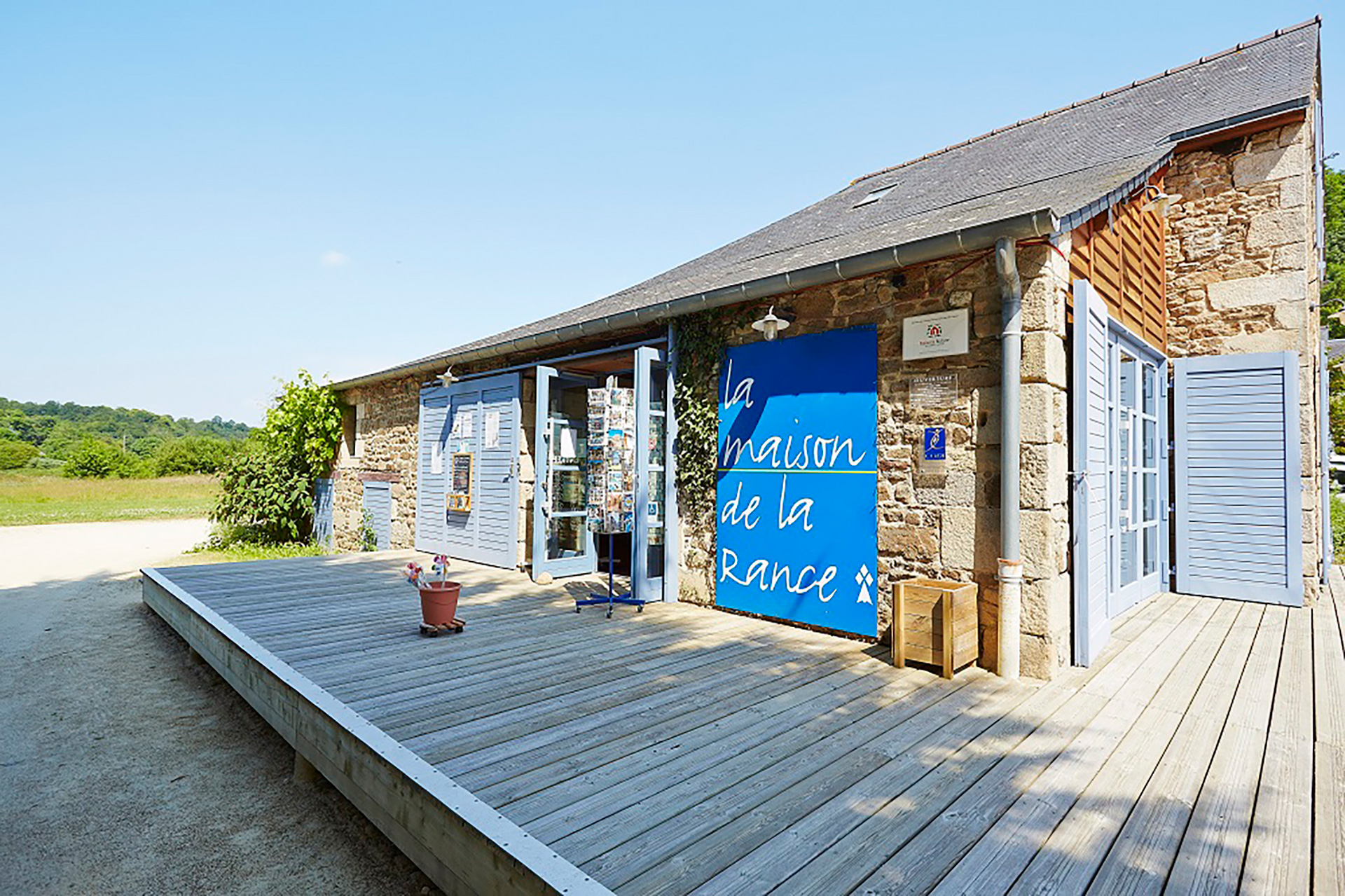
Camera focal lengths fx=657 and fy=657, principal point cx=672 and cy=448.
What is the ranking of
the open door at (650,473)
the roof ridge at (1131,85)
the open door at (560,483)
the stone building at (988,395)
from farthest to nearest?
the roof ridge at (1131,85), the open door at (560,483), the open door at (650,473), the stone building at (988,395)

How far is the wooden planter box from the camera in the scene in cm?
352

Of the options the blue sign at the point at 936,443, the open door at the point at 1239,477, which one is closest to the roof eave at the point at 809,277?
the blue sign at the point at 936,443

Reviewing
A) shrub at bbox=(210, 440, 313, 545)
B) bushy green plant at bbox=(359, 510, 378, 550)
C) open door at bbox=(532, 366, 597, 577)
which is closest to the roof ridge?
open door at bbox=(532, 366, 597, 577)

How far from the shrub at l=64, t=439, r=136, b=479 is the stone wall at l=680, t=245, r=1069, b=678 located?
131 feet

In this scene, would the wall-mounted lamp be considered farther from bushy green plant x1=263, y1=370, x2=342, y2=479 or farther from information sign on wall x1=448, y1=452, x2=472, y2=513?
bushy green plant x1=263, y1=370, x2=342, y2=479

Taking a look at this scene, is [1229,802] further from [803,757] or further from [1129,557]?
[1129,557]

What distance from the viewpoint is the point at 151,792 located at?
10.4 ft

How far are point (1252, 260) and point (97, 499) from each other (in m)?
30.8

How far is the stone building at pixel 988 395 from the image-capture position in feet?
12.4

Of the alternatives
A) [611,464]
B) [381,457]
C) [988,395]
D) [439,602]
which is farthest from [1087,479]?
[381,457]

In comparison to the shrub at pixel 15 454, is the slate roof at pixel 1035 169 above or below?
above

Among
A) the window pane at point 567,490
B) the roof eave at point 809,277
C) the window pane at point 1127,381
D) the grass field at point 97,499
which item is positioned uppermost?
the roof eave at point 809,277

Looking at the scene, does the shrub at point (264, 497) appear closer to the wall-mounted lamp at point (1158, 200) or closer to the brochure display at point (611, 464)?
the brochure display at point (611, 464)

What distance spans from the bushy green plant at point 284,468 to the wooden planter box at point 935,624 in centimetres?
1008
